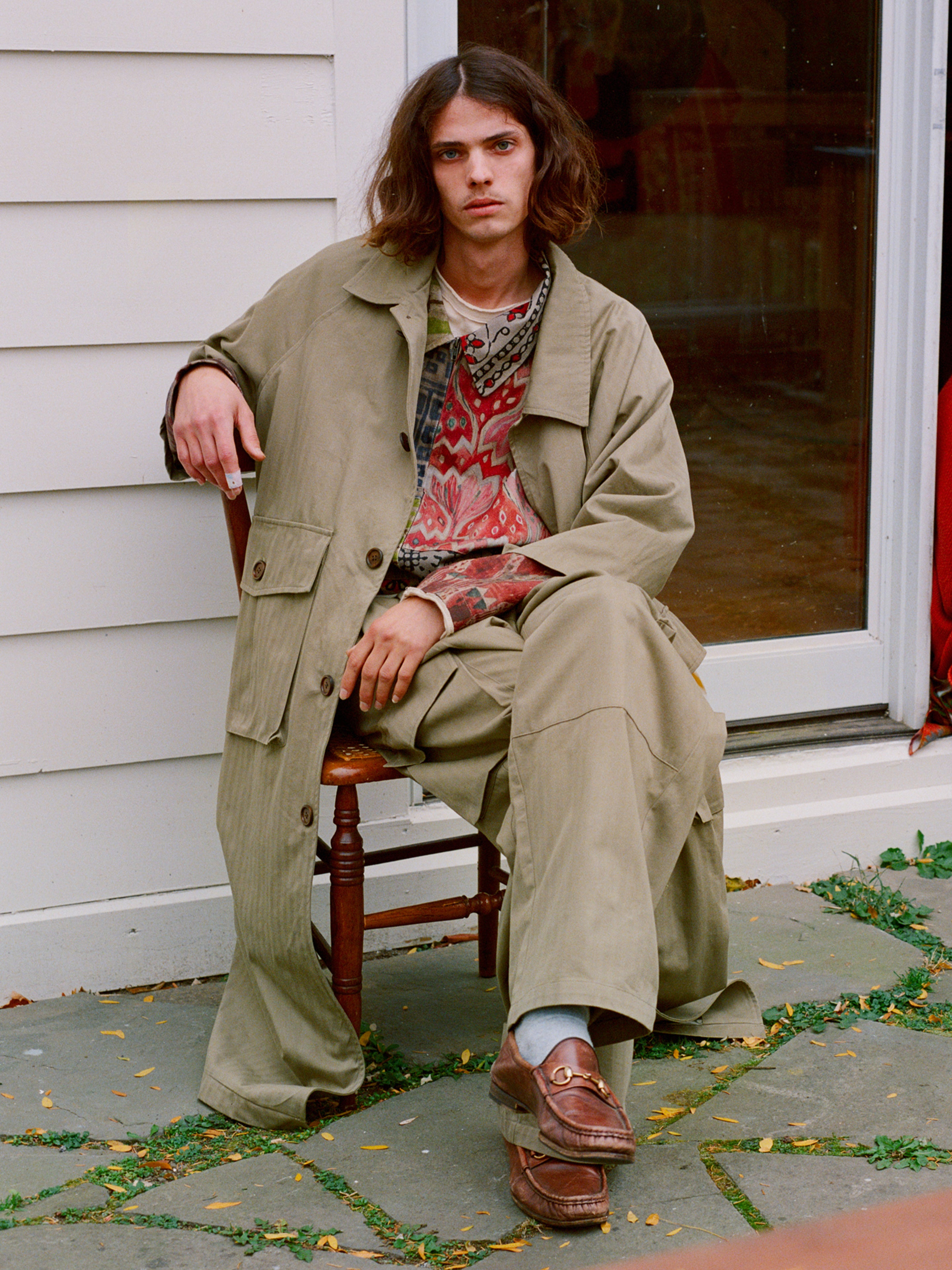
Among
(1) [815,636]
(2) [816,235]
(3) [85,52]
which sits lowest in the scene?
(1) [815,636]

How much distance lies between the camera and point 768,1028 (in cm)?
235

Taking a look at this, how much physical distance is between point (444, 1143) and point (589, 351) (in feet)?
4.02

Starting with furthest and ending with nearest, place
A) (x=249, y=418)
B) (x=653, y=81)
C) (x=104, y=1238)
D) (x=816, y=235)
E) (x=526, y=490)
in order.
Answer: (x=816, y=235) → (x=653, y=81) → (x=526, y=490) → (x=249, y=418) → (x=104, y=1238)

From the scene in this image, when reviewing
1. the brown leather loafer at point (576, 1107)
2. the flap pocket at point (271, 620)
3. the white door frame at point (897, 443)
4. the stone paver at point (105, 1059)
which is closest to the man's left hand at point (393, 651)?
the flap pocket at point (271, 620)

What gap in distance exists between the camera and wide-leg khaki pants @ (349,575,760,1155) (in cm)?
171

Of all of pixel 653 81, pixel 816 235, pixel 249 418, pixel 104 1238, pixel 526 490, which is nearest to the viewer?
pixel 104 1238

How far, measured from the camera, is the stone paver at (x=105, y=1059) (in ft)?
6.89

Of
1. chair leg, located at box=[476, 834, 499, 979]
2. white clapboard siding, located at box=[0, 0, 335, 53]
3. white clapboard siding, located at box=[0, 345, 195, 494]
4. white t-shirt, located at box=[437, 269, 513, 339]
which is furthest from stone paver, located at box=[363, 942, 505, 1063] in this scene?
white clapboard siding, located at box=[0, 0, 335, 53]

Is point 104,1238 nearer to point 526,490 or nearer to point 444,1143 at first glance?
point 444,1143

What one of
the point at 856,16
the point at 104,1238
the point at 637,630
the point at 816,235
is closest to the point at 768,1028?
the point at 637,630

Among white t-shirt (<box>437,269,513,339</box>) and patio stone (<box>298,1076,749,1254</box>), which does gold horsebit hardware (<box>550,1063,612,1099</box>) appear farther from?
white t-shirt (<box>437,269,513,339</box>)

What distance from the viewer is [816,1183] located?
183 centimetres

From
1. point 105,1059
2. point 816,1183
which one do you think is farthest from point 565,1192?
point 105,1059

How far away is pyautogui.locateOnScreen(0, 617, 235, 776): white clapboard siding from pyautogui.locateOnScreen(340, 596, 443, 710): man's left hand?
608 mm
